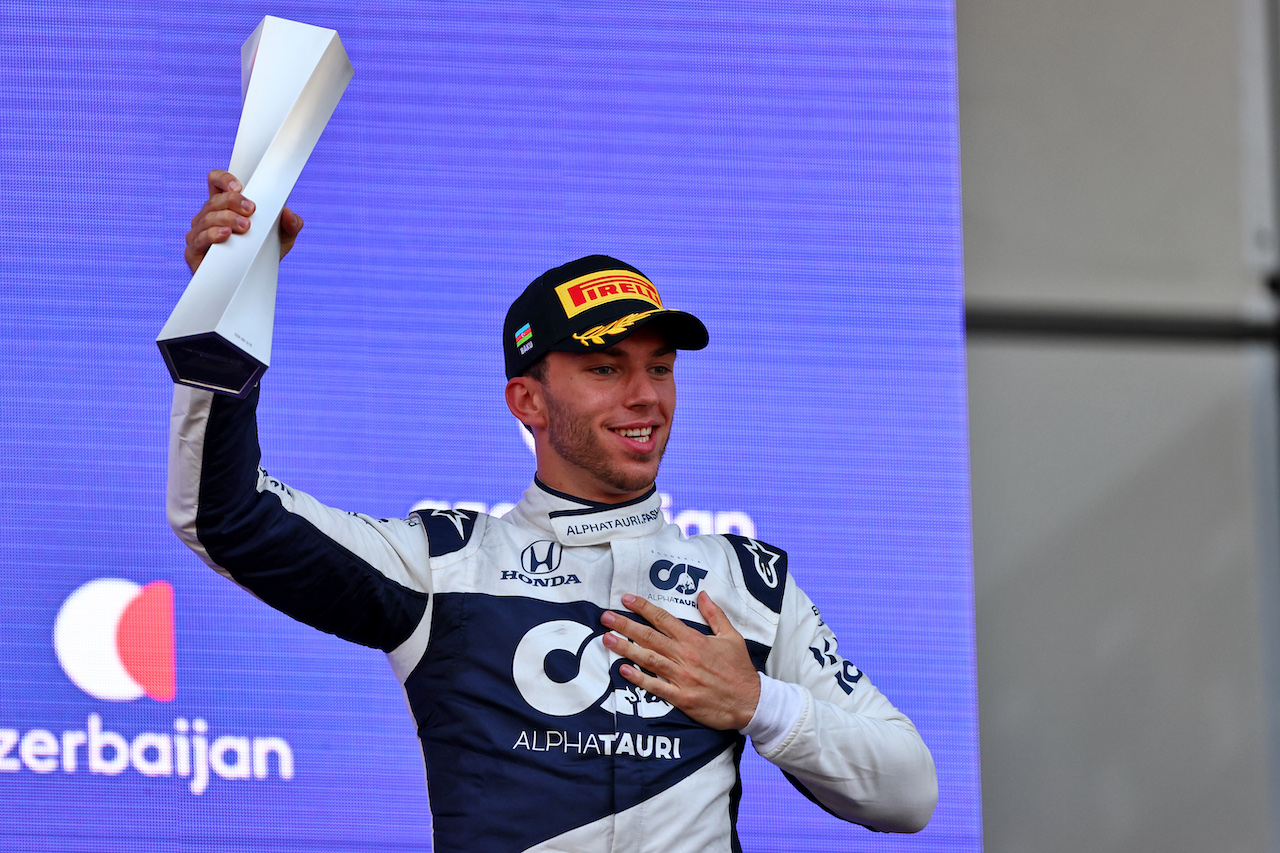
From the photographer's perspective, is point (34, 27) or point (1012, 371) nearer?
point (34, 27)

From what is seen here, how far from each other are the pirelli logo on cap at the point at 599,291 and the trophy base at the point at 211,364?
1.42ft

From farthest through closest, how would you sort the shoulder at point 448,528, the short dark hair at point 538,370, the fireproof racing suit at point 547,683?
the short dark hair at point 538,370 < the shoulder at point 448,528 < the fireproof racing suit at point 547,683

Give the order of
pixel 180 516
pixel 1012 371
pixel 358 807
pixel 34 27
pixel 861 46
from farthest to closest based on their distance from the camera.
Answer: pixel 1012 371
pixel 861 46
pixel 34 27
pixel 358 807
pixel 180 516

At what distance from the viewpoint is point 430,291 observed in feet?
6.95

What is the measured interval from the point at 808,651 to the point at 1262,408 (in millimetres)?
1546

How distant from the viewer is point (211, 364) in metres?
1.05

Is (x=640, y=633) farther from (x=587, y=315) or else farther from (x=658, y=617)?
→ (x=587, y=315)

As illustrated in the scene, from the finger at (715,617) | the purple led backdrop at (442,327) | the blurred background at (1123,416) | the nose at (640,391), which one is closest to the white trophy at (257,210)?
the nose at (640,391)

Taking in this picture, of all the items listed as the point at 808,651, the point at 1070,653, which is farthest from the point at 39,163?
the point at 1070,653

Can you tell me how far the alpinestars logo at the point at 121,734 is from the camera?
192 cm

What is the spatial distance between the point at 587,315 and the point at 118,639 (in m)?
1.03

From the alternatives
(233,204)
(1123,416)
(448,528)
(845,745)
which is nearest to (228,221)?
(233,204)

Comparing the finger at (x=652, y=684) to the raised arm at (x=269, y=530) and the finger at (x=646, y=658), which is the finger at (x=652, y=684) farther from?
the raised arm at (x=269, y=530)

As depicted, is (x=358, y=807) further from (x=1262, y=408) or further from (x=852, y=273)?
(x=1262, y=408)
